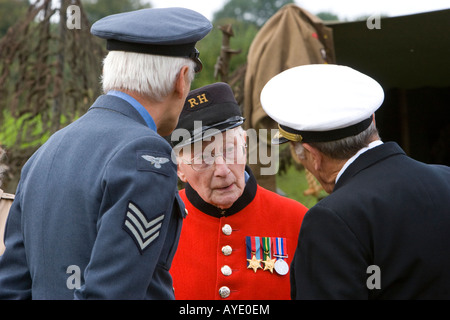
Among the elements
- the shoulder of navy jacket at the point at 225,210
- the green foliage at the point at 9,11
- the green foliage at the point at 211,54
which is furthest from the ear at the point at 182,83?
the green foliage at the point at 9,11

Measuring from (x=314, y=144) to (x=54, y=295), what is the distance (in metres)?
0.93

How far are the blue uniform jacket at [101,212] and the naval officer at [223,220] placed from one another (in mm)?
963

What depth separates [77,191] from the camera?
1706 mm

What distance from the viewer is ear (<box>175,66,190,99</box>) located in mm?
1927

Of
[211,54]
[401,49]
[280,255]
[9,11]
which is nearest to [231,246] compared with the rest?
[280,255]

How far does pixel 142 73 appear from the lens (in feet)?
6.11

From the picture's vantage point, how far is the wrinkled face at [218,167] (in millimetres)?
2877

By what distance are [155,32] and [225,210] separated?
1264mm

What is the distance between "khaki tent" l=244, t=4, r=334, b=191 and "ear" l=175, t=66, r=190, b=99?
2.76 meters

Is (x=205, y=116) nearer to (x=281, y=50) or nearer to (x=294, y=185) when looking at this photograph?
(x=281, y=50)

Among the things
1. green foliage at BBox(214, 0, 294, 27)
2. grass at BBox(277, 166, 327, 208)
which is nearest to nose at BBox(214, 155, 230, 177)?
grass at BBox(277, 166, 327, 208)
